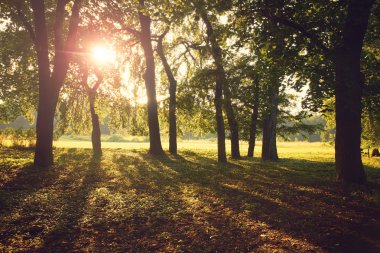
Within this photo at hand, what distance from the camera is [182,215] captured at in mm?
7770

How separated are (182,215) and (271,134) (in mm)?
17744

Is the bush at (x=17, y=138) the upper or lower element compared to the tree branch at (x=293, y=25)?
lower

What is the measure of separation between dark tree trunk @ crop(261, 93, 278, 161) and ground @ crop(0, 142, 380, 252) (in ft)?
38.7

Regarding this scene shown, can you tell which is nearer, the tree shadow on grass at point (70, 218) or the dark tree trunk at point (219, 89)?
the tree shadow on grass at point (70, 218)

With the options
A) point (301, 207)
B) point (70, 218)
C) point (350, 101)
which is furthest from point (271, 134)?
point (70, 218)

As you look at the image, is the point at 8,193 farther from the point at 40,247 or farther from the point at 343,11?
the point at 343,11

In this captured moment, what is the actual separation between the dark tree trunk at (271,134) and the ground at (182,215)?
1179 cm

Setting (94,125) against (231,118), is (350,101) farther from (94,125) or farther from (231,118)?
(94,125)

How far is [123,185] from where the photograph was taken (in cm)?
1118

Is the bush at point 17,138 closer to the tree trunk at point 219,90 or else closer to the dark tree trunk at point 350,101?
the tree trunk at point 219,90

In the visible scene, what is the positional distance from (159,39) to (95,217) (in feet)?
66.4

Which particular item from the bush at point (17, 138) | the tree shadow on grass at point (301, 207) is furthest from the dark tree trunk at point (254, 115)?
the bush at point (17, 138)

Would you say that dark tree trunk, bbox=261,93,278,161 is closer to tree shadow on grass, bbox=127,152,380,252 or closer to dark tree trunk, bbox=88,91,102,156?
tree shadow on grass, bbox=127,152,380,252

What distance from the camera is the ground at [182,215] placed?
5930 millimetres
